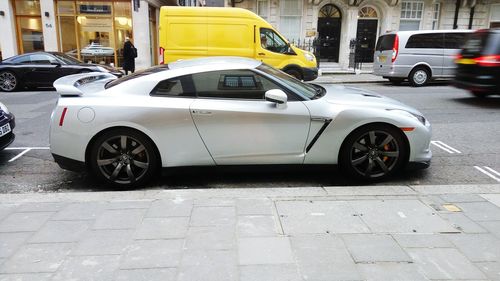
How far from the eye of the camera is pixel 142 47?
20.1m

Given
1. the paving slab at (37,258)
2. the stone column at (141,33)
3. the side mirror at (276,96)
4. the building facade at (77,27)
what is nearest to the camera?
the paving slab at (37,258)

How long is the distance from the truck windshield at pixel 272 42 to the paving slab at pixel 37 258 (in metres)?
10.3

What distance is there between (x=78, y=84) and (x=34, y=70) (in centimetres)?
949

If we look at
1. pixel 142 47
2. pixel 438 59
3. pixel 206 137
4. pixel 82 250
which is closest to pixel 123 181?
pixel 206 137

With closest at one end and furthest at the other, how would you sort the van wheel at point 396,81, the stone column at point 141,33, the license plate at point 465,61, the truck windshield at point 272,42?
the license plate at point 465,61 < the truck windshield at point 272,42 < the van wheel at point 396,81 < the stone column at point 141,33

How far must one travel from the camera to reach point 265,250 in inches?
123

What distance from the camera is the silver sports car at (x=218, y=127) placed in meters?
4.53

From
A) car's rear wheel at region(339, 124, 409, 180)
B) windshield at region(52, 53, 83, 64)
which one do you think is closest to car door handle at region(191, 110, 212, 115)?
car's rear wheel at region(339, 124, 409, 180)

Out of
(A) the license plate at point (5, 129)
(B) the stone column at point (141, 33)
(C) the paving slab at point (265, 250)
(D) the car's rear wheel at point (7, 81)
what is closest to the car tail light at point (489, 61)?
(C) the paving slab at point (265, 250)

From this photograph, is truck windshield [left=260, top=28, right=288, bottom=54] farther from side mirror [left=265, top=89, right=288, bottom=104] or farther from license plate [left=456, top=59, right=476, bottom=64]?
side mirror [left=265, top=89, right=288, bottom=104]

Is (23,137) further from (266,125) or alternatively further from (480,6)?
(480,6)

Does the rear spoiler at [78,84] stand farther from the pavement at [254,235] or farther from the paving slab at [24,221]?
the paving slab at [24,221]

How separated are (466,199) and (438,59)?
1177 centimetres

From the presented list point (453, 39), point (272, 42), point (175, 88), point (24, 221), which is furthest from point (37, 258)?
point (453, 39)
